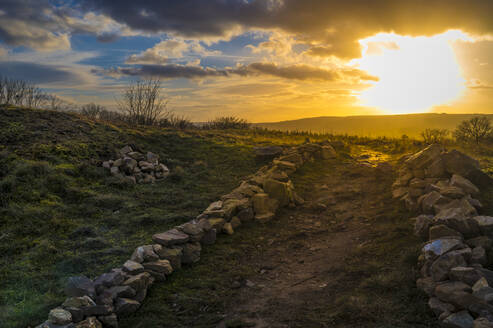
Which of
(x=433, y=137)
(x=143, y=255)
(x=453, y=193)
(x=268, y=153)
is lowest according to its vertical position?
(x=143, y=255)

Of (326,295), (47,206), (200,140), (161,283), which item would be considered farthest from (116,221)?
(200,140)

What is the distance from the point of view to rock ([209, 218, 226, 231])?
7244 mm

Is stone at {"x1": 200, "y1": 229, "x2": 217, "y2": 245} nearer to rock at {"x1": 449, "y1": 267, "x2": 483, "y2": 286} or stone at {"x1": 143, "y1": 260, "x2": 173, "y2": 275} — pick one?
stone at {"x1": 143, "y1": 260, "x2": 173, "y2": 275}

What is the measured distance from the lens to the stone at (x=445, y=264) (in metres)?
4.48

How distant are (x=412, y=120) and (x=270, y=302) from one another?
10170 cm

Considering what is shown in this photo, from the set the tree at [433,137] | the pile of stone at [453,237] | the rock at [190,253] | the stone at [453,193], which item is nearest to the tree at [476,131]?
the tree at [433,137]

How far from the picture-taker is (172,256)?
19.4 ft

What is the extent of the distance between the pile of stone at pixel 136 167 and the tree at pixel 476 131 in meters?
19.1

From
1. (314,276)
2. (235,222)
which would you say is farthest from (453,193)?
(235,222)

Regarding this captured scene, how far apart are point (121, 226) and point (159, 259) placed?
2.63 metres

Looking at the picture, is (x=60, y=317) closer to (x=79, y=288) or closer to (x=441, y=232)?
(x=79, y=288)

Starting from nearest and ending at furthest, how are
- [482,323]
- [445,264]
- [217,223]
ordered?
1. [482,323]
2. [445,264]
3. [217,223]

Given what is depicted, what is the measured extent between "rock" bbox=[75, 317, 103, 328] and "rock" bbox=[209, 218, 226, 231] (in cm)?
319

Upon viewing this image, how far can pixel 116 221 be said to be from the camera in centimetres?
830
